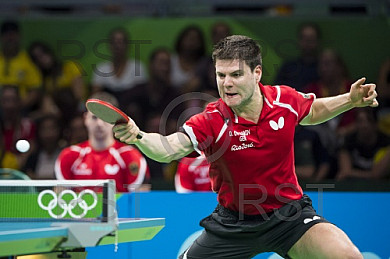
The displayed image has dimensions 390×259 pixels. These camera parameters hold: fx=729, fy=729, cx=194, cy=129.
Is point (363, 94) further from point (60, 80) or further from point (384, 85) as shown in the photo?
point (60, 80)

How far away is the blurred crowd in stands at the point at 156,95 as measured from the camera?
842 centimetres

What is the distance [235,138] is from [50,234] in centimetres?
157

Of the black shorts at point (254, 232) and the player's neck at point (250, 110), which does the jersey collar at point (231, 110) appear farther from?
the black shorts at point (254, 232)

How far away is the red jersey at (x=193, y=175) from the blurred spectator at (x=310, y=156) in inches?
41.9

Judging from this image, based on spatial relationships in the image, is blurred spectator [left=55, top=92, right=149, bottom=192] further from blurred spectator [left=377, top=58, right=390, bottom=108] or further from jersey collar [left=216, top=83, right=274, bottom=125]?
blurred spectator [left=377, top=58, right=390, bottom=108]

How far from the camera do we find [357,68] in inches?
370

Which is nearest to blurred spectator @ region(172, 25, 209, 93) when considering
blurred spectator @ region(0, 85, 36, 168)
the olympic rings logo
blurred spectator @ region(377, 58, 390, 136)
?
blurred spectator @ region(0, 85, 36, 168)

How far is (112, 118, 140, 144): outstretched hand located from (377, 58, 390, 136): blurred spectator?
16.5 feet

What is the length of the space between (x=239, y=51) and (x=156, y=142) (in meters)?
0.87

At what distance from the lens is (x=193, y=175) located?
791cm

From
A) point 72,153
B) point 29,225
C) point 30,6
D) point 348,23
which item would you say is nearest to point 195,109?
point 72,153

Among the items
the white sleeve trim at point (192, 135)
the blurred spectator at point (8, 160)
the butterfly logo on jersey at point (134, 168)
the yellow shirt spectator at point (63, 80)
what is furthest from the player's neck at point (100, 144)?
the white sleeve trim at point (192, 135)

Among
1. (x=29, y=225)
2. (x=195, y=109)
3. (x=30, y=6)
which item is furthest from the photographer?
(x=30, y=6)

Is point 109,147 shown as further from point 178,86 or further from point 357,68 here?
point 357,68
